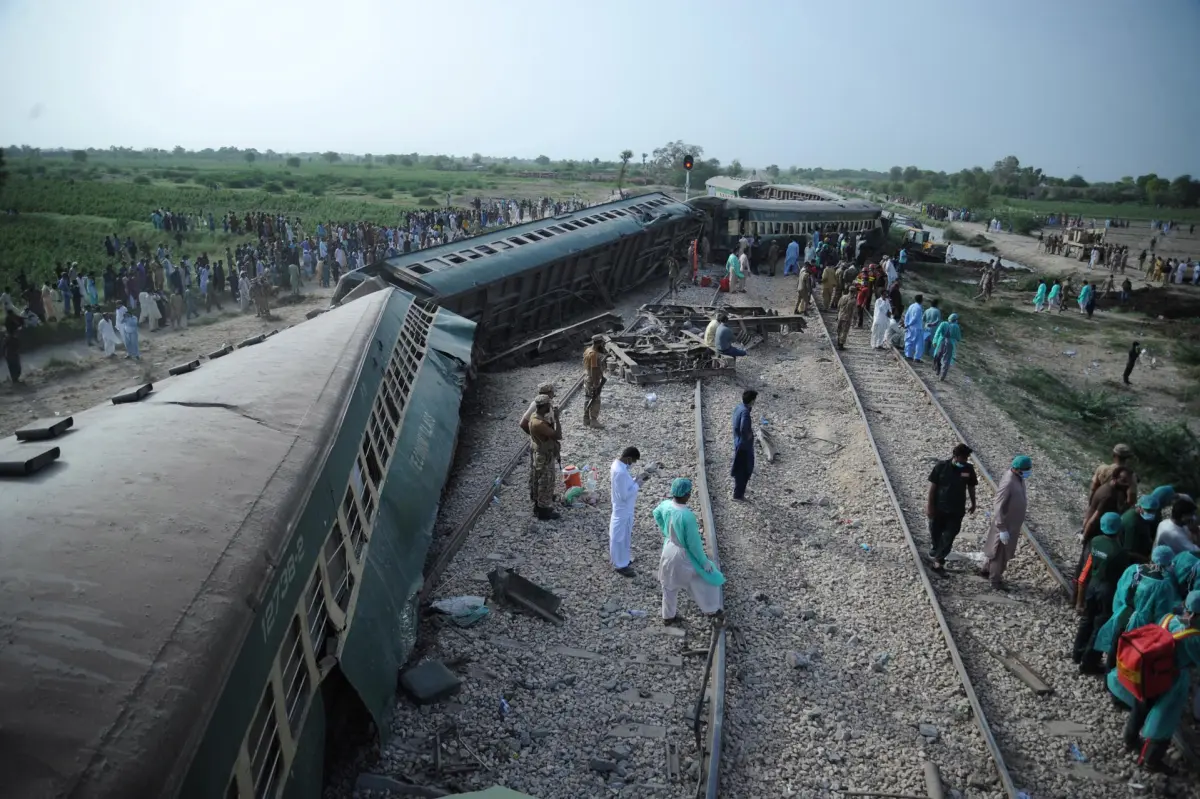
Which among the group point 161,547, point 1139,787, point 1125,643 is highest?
point 161,547

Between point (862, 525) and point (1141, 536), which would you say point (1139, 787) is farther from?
point (862, 525)

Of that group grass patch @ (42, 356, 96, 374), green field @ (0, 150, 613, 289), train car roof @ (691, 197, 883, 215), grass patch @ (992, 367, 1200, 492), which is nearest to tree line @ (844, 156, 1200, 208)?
green field @ (0, 150, 613, 289)

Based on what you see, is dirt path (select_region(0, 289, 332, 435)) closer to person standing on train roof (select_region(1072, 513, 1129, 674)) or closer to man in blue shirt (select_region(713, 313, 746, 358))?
man in blue shirt (select_region(713, 313, 746, 358))

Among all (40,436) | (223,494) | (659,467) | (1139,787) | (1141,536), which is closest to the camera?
(223,494)

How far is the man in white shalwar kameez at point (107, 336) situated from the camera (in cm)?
1869

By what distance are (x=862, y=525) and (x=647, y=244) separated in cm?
1627

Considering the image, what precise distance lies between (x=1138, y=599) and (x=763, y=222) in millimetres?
23738

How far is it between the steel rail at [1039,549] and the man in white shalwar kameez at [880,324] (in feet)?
2.51

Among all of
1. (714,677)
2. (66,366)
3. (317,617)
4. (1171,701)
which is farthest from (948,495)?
(66,366)

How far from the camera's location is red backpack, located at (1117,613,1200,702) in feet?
18.6

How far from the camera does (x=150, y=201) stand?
4819 cm

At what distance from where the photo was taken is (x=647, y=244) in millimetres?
24266

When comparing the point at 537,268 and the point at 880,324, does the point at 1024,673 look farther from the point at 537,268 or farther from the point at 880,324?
the point at 537,268

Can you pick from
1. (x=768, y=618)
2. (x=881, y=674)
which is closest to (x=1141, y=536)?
(x=881, y=674)
